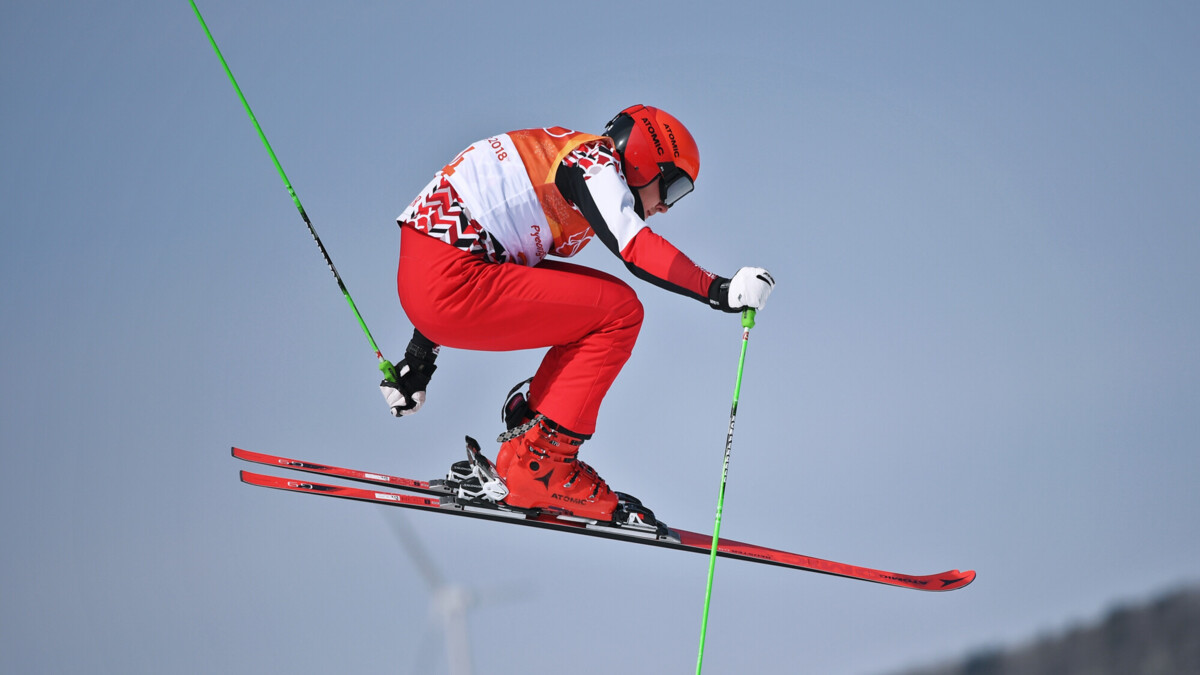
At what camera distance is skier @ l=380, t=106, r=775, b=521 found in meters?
4.31

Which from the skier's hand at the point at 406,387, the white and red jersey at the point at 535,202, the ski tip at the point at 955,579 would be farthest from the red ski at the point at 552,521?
the white and red jersey at the point at 535,202

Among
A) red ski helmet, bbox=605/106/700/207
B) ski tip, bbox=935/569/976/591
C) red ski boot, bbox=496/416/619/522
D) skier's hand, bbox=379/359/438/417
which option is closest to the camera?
red ski helmet, bbox=605/106/700/207

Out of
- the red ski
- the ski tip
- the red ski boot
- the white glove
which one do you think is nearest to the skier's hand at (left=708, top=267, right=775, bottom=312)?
the white glove

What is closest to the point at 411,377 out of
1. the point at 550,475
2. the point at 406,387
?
the point at 406,387

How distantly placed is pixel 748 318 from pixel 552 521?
1566mm

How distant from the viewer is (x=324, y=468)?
18.4 ft

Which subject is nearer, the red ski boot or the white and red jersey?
the white and red jersey

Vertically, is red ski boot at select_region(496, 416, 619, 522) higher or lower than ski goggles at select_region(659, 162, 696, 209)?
lower

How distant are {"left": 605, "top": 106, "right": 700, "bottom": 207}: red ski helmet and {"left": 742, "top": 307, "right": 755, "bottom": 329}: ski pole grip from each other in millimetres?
765

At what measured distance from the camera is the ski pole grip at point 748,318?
4.11 meters

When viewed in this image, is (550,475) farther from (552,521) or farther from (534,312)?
(534,312)

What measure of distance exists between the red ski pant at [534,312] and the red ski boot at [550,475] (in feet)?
0.40

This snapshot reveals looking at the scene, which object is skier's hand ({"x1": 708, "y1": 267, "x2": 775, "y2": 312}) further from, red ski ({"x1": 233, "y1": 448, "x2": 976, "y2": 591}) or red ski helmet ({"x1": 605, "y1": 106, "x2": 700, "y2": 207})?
red ski ({"x1": 233, "y1": 448, "x2": 976, "y2": 591})

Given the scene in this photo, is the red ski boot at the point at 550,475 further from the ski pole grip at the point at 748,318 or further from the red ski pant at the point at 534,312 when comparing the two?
the ski pole grip at the point at 748,318
